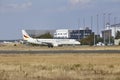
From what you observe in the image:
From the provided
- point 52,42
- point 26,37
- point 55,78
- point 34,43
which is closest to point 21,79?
point 55,78

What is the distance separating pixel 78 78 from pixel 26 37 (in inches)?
5964

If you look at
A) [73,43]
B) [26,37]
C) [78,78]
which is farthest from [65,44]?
[78,78]

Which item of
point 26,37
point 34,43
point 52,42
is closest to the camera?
point 52,42

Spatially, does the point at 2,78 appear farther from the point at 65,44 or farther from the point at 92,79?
the point at 65,44

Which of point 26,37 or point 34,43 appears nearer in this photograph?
point 34,43

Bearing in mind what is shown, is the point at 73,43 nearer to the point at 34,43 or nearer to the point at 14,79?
the point at 34,43

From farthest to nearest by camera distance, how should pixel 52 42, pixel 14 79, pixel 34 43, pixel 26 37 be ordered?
pixel 26 37 → pixel 34 43 → pixel 52 42 → pixel 14 79

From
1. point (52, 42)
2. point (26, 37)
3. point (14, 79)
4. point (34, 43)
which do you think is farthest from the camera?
point (26, 37)

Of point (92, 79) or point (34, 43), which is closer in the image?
point (92, 79)

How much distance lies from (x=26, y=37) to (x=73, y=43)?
25362mm

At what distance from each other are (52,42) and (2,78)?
419ft

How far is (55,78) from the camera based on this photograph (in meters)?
23.7

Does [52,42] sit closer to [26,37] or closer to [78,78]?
[26,37]

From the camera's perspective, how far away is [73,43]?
161m
